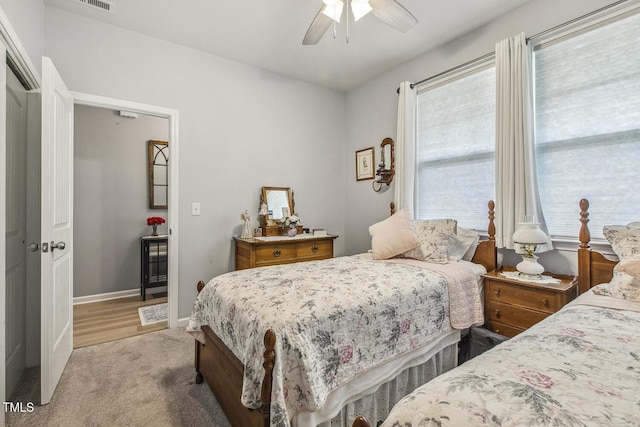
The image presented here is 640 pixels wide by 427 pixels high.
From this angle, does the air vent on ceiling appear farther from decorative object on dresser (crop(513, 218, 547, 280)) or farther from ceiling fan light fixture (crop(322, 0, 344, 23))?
decorative object on dresser (crop(513, 218, 547, 280))

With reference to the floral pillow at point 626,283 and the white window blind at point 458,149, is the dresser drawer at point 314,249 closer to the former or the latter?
the white window blind at point 458,149

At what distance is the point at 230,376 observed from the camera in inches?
61.1

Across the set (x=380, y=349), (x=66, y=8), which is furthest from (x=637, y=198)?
(x=66, y=8)

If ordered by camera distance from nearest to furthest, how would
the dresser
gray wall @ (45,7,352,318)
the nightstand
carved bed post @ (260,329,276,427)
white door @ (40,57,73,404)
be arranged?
carved bed post @ (260,329,276,427) < white door @ (40,57,73,404) < the nightstand < gray wall @ (45,7,352,318) < the dresser

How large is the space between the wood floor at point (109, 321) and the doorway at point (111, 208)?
1 cm

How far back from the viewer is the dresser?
293 centimetres

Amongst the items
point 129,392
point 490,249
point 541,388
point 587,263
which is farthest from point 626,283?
point 129,392

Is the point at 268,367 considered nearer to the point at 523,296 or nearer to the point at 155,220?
the point at 523,296

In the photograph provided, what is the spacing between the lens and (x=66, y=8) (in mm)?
2398

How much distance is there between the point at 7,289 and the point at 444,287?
2.71m

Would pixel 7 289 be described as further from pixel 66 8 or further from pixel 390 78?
pixel 390 78

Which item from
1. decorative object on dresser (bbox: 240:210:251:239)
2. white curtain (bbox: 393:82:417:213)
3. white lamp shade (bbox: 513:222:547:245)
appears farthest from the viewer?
decorative object on dresser (bbox: 240:210:251:239)

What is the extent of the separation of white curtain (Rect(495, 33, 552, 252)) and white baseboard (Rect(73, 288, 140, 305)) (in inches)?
172

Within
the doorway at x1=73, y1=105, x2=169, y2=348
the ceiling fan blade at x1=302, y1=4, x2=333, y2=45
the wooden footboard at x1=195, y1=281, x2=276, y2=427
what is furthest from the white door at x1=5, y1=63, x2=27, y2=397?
the ceiling fan blade at x1=302, y1=4, x2=333, y2=45
